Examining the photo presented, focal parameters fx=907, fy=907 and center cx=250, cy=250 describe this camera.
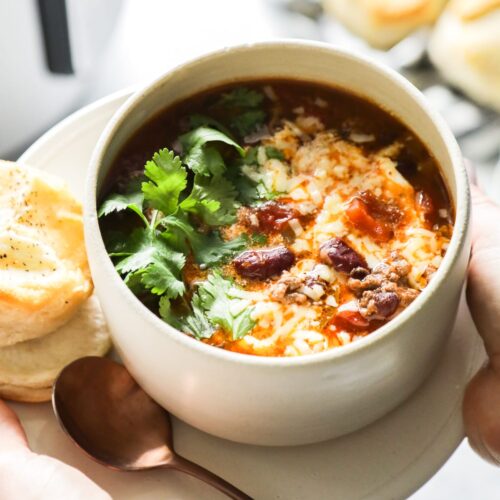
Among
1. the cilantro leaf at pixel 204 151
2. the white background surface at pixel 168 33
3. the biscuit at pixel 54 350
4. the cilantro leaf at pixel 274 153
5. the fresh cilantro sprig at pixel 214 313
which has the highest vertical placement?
the cilantro leaf at pixel 204 151

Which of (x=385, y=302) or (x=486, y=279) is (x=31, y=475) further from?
(x=486, y=279)

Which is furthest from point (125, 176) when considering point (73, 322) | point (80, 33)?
point (80, 33)

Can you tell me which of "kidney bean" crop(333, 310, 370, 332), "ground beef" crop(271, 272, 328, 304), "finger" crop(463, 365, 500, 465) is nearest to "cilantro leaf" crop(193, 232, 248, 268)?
"ground beef" crop(271, 272, 328, 304)

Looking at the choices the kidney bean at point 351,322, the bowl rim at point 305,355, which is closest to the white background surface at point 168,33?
the bowl rim at point 305,355

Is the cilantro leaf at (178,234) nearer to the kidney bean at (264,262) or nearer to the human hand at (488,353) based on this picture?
the kidney bean at (264,262)

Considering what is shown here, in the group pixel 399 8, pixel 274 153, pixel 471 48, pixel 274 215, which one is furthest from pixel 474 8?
pixel 274 215
